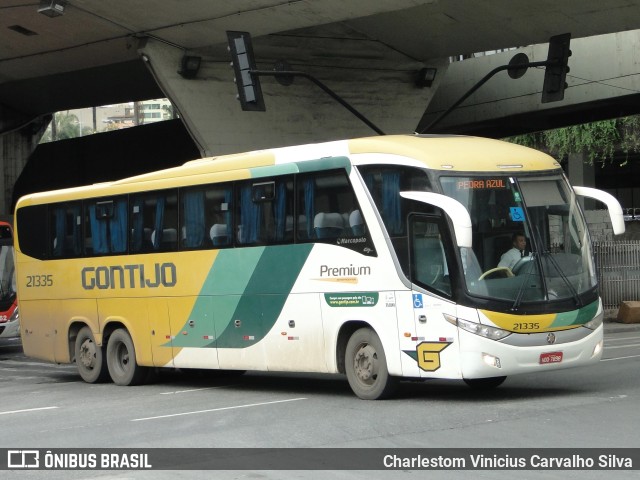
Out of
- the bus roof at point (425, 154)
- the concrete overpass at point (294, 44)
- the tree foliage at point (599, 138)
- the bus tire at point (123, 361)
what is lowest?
the bus tire at point (123, 361)

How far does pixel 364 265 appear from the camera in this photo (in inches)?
583

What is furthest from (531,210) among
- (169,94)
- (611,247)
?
(611,247)

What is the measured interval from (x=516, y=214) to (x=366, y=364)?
271 centimetres

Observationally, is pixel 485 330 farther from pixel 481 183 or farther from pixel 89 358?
pixel 89 358

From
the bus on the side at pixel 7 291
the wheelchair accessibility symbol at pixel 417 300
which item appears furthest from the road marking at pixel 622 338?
the bus on the side at pixel 7 291

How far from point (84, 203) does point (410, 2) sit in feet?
28.8

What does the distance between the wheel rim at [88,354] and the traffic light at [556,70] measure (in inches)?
399

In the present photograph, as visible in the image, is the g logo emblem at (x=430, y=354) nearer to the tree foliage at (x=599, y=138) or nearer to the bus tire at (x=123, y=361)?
the bus tire at (x=123, y=361)

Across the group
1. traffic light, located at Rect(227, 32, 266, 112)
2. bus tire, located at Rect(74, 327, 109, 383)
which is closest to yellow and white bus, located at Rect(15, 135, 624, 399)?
bus tire, located at Rect(74, 327, 109, 383)

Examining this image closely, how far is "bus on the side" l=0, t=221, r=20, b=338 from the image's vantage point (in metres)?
29.7

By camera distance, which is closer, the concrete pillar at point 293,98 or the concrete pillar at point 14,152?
the concrete pillar at point 293,98

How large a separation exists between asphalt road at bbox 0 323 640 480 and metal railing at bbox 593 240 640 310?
614 inches

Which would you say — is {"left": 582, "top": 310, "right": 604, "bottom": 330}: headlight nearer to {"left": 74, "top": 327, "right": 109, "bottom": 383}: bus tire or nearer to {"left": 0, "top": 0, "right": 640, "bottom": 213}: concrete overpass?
{"left": 74, "top": 327, "right": 109, "bottom": 383}: bus tire

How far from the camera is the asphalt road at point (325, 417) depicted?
35.3 feet
